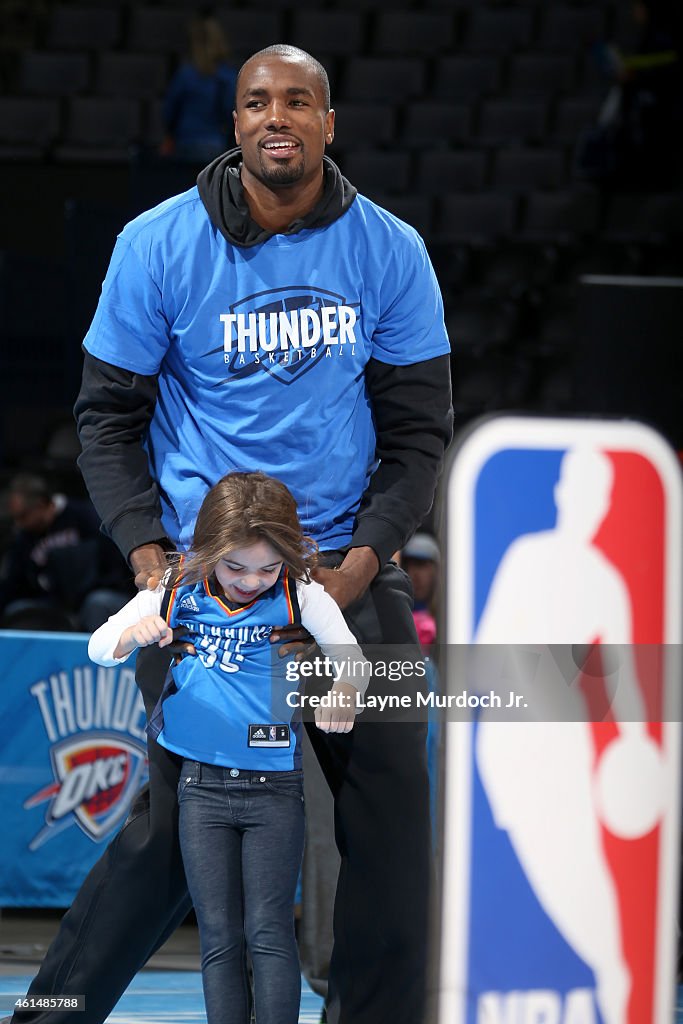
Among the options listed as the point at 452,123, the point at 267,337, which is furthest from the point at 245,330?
the point at 452,123

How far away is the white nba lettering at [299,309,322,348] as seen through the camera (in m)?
2.37

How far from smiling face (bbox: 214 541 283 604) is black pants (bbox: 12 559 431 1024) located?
0.20 meters

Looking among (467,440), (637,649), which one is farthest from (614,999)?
(467,440)

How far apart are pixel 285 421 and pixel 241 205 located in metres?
0.37

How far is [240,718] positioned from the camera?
7.57 feet

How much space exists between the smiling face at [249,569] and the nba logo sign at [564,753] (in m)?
1.21

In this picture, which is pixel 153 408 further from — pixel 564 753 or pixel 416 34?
pixel 416 34

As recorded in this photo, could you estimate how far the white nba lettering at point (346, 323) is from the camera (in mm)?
2393

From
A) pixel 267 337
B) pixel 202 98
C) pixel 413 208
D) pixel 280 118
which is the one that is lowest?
pixel 267 337

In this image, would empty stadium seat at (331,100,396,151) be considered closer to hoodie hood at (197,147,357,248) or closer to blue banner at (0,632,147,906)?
blue banner at (0,632,147,906)

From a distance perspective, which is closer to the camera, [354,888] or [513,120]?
[354,888]

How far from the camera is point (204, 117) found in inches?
321

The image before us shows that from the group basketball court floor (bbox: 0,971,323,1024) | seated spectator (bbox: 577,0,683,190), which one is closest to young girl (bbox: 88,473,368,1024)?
basketball court floor (bbox: 0,971,323,1024)

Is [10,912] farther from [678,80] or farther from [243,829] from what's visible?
[678,80]
